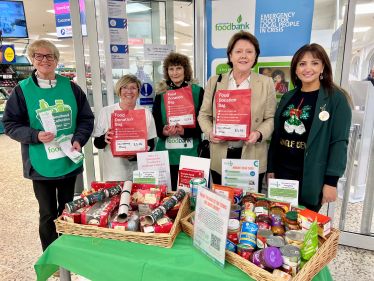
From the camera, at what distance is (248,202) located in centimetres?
132

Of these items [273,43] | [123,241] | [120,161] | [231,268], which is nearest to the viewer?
[231,268]

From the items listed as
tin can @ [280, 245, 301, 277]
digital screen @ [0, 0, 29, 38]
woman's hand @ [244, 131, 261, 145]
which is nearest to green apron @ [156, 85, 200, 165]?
woman's hand @ [244, 131, 261, 145]

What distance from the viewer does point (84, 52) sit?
3111 mm

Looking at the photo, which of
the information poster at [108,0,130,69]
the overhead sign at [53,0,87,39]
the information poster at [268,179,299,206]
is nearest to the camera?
the information poster at [268,179,299,206]

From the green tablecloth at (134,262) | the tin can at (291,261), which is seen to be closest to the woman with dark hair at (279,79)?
the green tablecloth at (134,262)

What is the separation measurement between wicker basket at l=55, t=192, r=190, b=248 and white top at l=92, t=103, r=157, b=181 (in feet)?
2.60

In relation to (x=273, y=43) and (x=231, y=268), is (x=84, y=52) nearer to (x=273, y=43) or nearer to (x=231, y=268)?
(x=273, y=43)

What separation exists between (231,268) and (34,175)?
62.0 inches

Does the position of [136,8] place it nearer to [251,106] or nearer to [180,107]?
[180,107]

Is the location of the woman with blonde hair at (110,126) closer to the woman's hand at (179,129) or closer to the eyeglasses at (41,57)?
the woman's hand at (179,129)

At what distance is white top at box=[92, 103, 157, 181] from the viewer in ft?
6.72

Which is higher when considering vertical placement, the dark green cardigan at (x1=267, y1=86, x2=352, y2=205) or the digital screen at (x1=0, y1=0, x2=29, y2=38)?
the digital screen at (x1=0, y1=0, x2=29, y2=38)

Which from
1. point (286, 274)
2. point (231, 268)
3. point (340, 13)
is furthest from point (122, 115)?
point (340, 13)

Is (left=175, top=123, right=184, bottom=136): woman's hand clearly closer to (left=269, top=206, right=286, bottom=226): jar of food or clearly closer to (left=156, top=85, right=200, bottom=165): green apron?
(left=156, top=85, right=200, bottom=165): green apron
